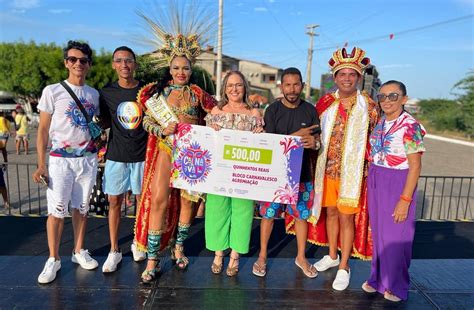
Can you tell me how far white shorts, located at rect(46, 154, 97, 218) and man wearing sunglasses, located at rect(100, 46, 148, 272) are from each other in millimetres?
159

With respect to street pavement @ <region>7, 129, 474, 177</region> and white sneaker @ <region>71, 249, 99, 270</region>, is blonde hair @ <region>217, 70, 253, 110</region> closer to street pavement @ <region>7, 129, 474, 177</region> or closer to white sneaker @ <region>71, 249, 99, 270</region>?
white sneaker @ <region>71, 249, 99, 270</region>

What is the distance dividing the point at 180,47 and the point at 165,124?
68 centimetres

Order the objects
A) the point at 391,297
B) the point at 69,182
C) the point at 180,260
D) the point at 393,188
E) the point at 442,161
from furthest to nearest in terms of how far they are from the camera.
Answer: the point at 442,161
the point at 180,260
the point at 69,182
the point at 391,297
the point at 393,188

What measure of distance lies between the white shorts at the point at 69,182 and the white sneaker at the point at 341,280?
229cm

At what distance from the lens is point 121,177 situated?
326 cm

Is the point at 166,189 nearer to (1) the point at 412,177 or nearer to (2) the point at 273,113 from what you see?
(2) the point at 273,113

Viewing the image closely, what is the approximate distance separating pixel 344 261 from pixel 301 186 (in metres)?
0.77

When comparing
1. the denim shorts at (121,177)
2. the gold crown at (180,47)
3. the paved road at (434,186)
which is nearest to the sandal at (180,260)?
the denim shorts at (121,177)

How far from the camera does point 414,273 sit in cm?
351

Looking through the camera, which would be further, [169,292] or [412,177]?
[169,292]

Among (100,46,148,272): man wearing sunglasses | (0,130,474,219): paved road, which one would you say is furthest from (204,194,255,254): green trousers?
(0,130,474,219): paved road

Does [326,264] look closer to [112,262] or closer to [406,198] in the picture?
[406,198]

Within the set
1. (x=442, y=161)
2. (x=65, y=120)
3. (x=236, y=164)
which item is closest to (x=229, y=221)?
(x=236, y=164)

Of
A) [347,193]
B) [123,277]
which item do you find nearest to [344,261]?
[347,193]
